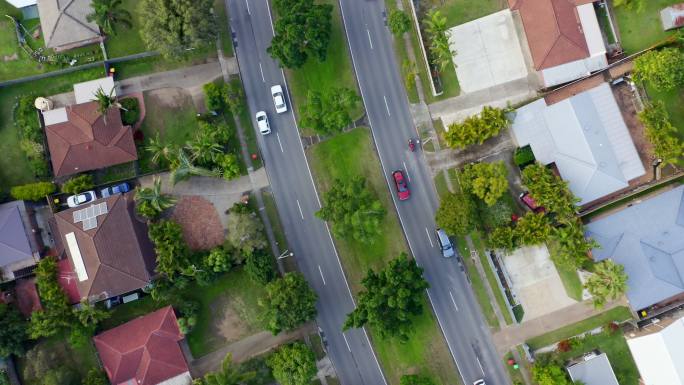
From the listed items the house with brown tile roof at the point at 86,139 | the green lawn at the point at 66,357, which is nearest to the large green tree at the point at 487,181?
the house with brown tile roof at the point at 86,139

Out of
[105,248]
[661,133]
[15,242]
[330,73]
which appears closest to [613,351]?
[661,133]

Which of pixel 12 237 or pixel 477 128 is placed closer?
pixel 477 128

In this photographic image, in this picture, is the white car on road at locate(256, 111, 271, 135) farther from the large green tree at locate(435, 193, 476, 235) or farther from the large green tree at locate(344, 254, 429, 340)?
the large green tree at locate(435, 193, 476, 235)

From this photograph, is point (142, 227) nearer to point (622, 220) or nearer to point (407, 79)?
point (407, 79)

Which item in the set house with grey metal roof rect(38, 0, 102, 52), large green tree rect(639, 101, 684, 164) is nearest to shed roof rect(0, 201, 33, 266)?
house with grey metal roof rect(38, 0, 102, 52)

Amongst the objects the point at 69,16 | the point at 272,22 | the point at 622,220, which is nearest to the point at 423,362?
the point at 622,220

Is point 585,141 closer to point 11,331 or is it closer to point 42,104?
point 42,104

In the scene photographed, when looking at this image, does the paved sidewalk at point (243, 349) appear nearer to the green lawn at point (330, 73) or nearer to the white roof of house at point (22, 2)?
the green lawn at point (330, 73)
